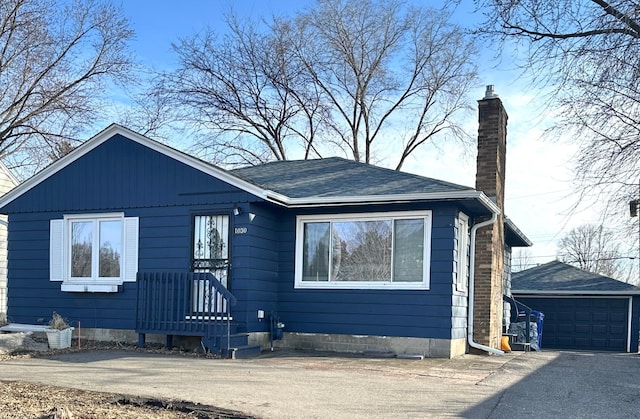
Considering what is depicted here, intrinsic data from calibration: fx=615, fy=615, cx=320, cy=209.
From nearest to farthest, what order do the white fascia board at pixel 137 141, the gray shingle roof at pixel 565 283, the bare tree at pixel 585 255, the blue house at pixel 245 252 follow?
the blue house at pixel 245 252 → the white fascia board at pixel 137 141 → the gray shingle roof at pixel 565 283 → the bare tree at pixel 585 255

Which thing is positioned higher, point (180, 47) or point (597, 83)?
point (180, 47)

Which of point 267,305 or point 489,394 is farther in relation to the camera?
point 267,305

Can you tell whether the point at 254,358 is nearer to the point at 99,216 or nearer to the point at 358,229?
the point at 358,229

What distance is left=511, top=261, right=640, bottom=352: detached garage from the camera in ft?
69.1

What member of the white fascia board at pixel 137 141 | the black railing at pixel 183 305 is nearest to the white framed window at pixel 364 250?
the white fascia board at pixel 137 141

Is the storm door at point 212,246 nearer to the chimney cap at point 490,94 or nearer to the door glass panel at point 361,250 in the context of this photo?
the door glass panel at point 361,250

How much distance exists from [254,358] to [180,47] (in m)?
21.0

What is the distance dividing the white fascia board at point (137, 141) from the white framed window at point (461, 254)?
341cm

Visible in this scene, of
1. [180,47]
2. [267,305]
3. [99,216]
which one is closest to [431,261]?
[267,305]

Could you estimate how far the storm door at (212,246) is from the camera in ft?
35.3

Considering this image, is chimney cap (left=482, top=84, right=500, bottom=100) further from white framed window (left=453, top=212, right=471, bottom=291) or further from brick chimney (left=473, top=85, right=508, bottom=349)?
white framed window (left=453, top=212, right=471, bottom=291)

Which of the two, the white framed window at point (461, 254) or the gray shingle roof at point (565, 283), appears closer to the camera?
the white framed window at point (461, 254)

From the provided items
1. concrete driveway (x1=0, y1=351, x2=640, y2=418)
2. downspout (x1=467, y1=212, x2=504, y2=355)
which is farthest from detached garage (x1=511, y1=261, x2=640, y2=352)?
concrete driveway (x1=0, y1=351, x2=640, y2=418)

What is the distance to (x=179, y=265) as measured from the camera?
11.1 m
